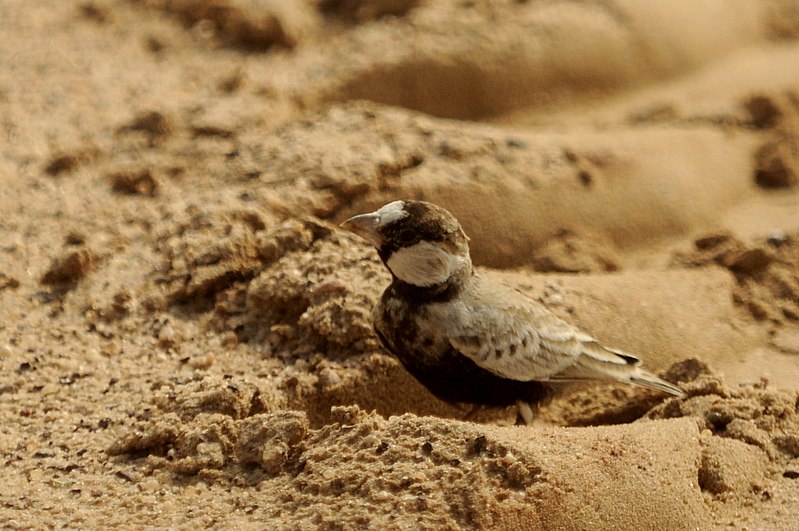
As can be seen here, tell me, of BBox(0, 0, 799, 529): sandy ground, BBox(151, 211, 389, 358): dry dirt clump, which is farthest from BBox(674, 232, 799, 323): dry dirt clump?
BBox(151, 211, 389, 358): dry dirt clump

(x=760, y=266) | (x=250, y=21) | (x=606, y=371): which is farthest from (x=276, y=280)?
(x=250, y=21)

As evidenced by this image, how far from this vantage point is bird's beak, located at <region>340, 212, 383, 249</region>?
3.95 m

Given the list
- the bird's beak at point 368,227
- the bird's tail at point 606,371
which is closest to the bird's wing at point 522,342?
the bird's tail at point 606,371

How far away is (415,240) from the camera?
392 centimetres

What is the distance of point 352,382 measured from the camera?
4.20 m

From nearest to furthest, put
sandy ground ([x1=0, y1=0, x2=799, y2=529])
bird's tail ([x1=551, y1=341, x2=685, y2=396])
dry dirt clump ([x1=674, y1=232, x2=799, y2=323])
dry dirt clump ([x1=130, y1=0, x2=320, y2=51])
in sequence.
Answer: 1. sandy ground ([x1=0, y1=0, x2=799, y2=529])
2. bird's tail ([x1=551, y1=341, x2=685, y2=396])
3. dry dirt clump ([x1=674, y1=232, x2=799, y2=323])
4. dry dirt clump ([x1=130, y1=0, x2=320, y2=51])

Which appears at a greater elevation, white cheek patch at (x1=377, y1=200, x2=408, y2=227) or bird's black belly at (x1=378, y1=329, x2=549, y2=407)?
white cheek patch at (x1=377, y1=200, x2=408, y2=227)

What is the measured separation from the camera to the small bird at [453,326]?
12.9 feet

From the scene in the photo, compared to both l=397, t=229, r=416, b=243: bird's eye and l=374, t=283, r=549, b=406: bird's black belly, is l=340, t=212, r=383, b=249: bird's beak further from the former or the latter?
l=374, t=283, r=549, b=406: bird's black belly

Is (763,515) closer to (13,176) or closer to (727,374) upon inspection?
(727,374)

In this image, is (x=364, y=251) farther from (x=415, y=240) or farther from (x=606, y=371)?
(x=606, y=371)

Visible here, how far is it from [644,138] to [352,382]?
10.7ft

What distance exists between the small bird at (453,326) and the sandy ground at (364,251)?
10.9 inches

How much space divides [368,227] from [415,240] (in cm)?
20
